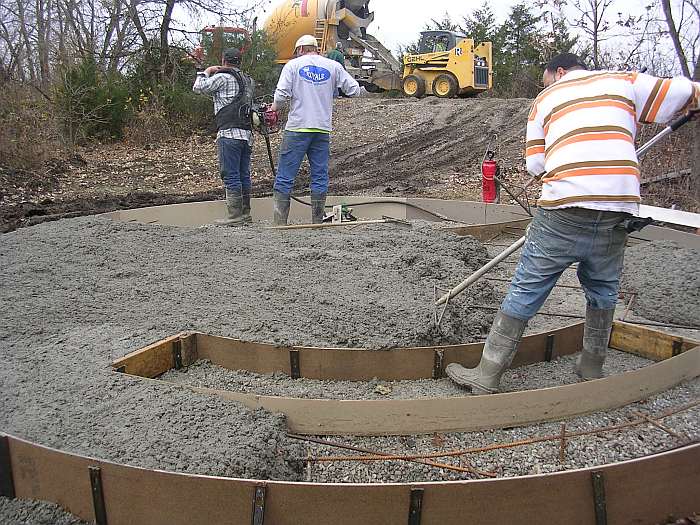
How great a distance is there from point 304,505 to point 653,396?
6.62 feet

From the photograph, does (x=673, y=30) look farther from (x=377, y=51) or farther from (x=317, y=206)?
(x=377, y=51)

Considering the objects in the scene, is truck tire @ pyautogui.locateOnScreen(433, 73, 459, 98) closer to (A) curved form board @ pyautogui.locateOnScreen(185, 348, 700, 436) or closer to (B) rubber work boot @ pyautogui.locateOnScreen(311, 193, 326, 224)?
(B) rubber work boot @ pyautogui.locateOnScreen(311, 193, 326, 224)

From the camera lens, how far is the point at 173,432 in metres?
2.58

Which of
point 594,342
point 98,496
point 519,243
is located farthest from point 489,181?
point 98,496

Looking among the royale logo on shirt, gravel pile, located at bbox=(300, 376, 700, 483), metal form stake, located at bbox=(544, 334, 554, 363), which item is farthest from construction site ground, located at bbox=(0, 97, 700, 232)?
gravel pile, located at bbox=(300, 376, 700, 483)

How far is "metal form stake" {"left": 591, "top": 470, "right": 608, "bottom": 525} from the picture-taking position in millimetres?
2254

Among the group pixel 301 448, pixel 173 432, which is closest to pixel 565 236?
pixel 301 448

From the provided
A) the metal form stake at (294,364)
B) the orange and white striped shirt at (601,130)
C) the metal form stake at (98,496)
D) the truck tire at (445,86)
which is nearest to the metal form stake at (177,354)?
the metal form stake at (294,364)

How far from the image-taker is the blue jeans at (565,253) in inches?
111

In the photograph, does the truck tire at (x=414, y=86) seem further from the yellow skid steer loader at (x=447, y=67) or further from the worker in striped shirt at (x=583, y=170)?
the worker in striped shirt at (x=583, y=170)

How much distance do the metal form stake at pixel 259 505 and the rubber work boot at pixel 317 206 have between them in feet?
14.7

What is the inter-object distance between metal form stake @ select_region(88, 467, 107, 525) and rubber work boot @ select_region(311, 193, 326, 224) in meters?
4.43

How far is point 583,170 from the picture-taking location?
9.05 ft

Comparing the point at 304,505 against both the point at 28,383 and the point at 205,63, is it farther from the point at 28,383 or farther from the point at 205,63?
the point at 205,63
